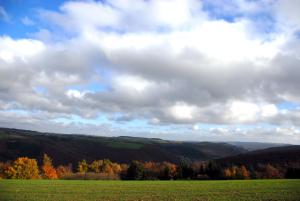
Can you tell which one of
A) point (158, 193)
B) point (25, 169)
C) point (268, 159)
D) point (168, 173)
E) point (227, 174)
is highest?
point (158, 193)

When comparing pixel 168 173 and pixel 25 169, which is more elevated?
pixel 168 173

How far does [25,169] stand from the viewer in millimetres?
106688

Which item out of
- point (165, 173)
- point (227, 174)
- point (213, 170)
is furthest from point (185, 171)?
point (227, 174)

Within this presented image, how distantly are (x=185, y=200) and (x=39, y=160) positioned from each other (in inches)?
6530

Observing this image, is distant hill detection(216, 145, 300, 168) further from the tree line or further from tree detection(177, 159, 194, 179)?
tree detection(177, 159, 194, 179)

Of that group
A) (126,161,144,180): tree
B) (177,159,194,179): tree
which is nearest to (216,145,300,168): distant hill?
(177,159,194,179): tree

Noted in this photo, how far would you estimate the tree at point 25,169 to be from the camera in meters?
106

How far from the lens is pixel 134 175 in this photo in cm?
9481

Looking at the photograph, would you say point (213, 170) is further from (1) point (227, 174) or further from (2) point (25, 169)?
(2) point (25, 169)

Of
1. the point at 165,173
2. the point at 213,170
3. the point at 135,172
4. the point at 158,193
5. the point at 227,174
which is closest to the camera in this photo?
the point at 158,193

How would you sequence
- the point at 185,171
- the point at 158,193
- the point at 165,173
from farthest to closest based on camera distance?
the point at 165,173 → the point at 185,171 → the point at 158,193

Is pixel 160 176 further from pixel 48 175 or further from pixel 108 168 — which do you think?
pixel 108 168

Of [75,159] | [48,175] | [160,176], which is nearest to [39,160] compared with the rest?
[75,159]

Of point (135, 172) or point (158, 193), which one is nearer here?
point (158, 193)
